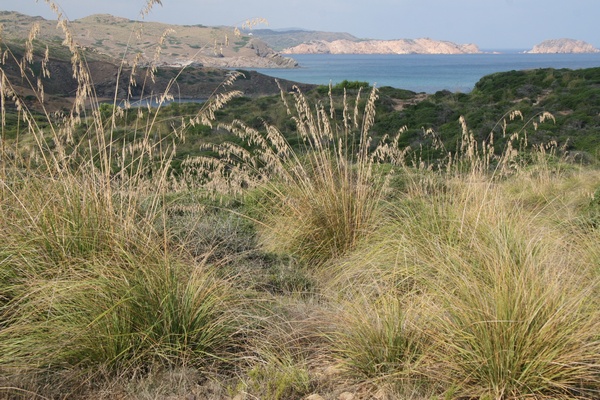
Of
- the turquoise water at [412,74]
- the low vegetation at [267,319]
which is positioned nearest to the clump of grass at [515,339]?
the low vegetation at [267,319]

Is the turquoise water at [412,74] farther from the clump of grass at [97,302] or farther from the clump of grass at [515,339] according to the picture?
the clump of grass at [515,339]

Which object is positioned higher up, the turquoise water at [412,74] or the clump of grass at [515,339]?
the clump of grass at [515,339]

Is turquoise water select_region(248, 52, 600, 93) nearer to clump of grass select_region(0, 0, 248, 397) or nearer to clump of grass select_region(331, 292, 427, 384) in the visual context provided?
clump of grass select_region(0, 0, 248, 397)

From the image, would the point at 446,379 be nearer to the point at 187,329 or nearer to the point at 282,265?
the point at 187,329

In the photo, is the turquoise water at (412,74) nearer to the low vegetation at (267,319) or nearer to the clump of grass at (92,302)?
the low vegetation at (267,319)

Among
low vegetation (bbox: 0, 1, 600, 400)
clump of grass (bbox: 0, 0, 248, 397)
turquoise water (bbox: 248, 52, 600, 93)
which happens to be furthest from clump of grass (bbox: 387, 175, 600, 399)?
turquoise water (bbox: 248, 52, 600, 93)

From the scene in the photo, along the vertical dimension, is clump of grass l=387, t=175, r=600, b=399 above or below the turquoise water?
above

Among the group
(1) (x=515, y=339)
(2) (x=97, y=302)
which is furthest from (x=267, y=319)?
(1) (x=515, y=339)

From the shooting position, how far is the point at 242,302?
3.30 meters

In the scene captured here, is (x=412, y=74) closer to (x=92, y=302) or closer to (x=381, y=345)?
(x=381, y=345)

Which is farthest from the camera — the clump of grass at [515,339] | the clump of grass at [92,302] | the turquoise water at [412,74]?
the turquoise water at [412,74]

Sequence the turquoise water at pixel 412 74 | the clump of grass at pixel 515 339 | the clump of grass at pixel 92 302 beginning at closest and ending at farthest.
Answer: the clump of grass at pixel 515 339
the clump of grass at pixel 92 302
the turquoise water at pixel 412 74

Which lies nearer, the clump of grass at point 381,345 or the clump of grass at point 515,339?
the clump of grass at point 515,339

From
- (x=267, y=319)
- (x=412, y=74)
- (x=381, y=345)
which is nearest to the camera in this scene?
(x=381, y=345)
